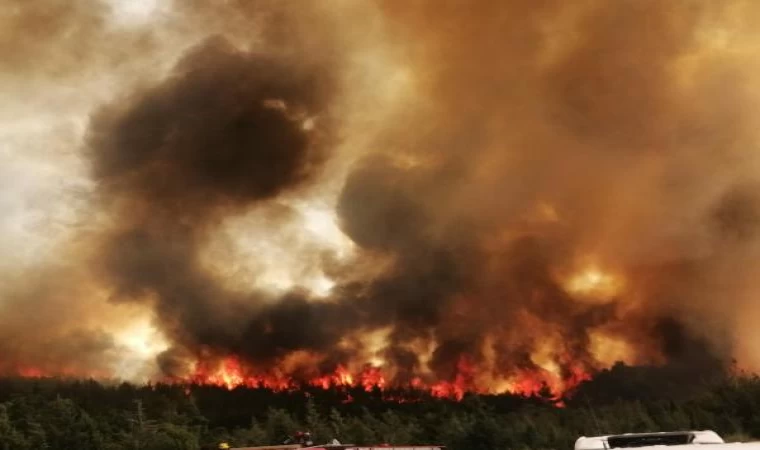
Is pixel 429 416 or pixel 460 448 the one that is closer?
pixel 460 448

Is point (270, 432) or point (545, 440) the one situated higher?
point (270, 432)

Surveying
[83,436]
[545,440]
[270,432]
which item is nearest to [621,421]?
[545,440]

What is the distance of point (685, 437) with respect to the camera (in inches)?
584

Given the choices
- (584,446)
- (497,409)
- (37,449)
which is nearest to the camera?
(584,446)

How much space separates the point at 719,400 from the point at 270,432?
44821 mm

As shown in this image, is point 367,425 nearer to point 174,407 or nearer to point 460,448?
point 460,448

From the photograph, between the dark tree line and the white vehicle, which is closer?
the white vehicle

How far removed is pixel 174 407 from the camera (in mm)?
78062

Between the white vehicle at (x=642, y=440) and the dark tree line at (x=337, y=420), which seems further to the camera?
the dark tree line at (x=337, y=420)

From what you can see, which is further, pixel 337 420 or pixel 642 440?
pixel 337 420

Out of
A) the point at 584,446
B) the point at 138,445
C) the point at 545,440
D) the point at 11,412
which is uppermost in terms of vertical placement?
the point at 11,412

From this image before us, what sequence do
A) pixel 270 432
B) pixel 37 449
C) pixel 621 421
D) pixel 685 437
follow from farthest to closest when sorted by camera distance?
A: pixel 270 432
pixel 621 421
pixel 37 449
pixel 685 437

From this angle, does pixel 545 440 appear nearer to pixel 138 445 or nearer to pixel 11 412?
pixel 138 445

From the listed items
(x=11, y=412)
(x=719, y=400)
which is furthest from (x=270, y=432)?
(x=719, y=400)
